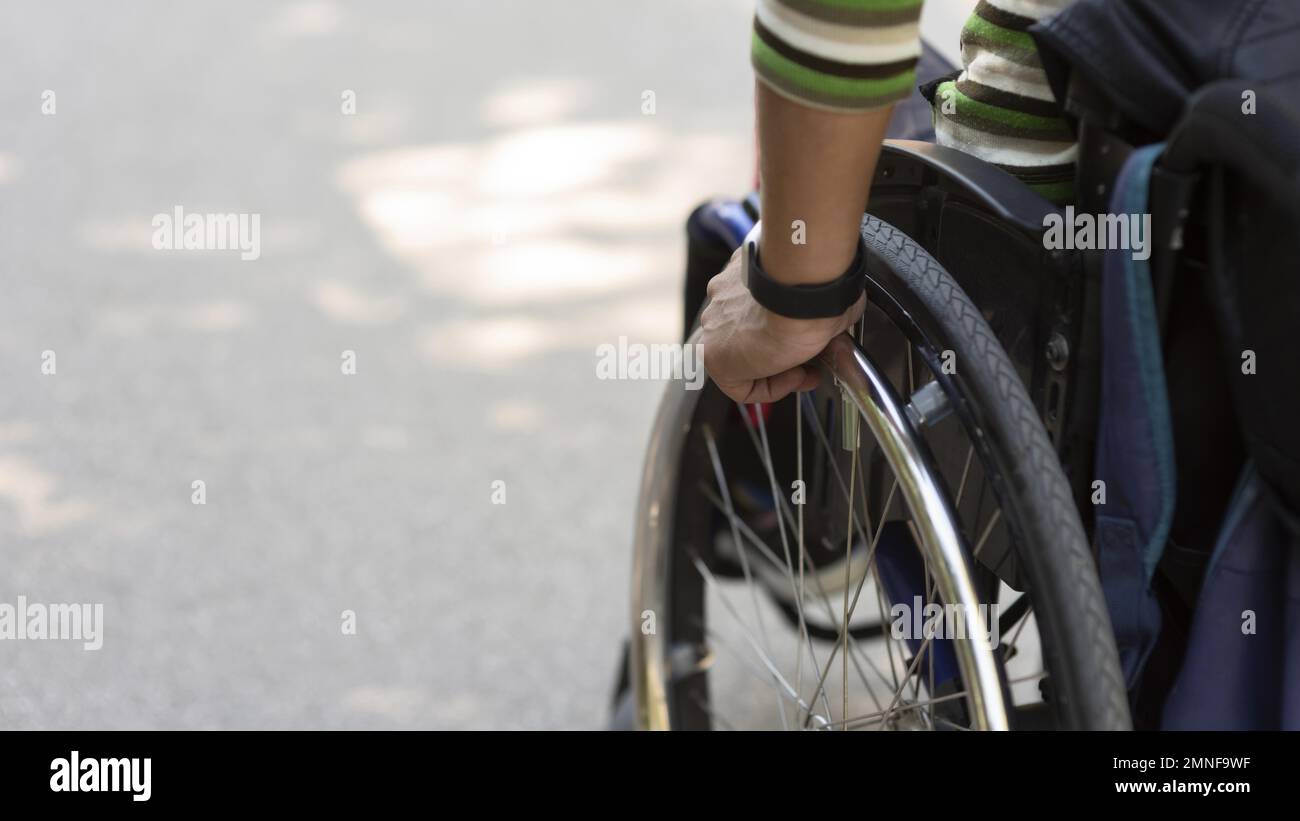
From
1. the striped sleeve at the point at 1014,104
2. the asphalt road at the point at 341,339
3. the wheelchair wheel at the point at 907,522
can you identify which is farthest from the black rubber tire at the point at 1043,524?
the asphalt road at the point at 341,339

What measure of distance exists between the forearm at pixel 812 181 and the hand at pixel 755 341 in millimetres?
42

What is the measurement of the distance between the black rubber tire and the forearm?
0.28 feet

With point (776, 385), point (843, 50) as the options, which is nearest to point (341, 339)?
point (776, 385)

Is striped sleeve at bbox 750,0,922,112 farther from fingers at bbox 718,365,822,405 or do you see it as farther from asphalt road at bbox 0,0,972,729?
asphalt road at bbox 0,0,972,729

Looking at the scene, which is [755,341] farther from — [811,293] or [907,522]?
[907,522]

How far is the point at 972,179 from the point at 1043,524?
253 millimetres

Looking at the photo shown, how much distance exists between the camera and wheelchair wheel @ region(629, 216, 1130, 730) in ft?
2.58

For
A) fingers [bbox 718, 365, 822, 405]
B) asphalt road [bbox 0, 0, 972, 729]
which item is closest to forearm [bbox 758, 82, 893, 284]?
fingers [bbox 718, 365, 822, 405]

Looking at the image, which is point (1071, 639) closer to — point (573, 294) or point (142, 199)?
point (573, 294)

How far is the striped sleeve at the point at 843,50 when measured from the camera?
0.80 m

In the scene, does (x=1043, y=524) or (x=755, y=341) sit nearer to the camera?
(x=1043, y=524)

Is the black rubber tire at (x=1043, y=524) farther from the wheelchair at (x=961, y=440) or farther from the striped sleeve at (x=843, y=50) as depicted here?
the striped sleeve at (x=843, y=50)

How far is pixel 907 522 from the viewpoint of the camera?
3.37ft

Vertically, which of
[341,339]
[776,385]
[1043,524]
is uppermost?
[341,339]
